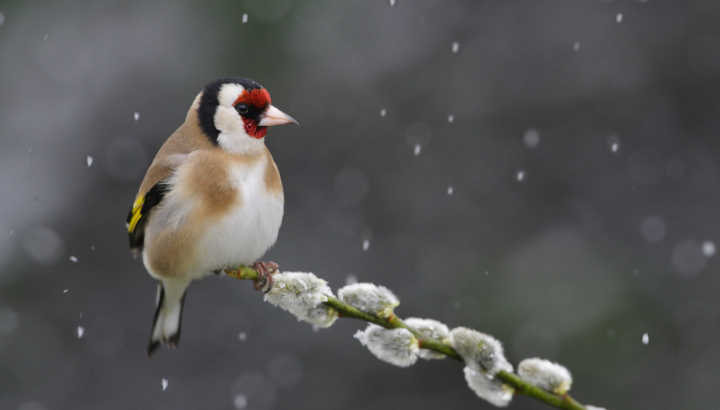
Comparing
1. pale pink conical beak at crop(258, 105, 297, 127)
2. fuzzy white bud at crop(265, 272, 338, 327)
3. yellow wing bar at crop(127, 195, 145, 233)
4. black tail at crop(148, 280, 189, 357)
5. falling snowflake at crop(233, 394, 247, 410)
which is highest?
pale pink conical beak at crop(258, 105, 297, 127)

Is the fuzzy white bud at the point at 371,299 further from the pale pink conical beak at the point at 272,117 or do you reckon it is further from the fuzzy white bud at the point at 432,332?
the pale pink conical beak at the point at 272,117

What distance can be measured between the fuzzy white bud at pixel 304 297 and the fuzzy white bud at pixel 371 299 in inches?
1.8

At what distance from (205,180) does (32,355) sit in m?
4.28

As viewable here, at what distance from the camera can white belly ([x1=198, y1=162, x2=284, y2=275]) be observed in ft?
7.61

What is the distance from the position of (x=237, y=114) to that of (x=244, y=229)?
39cm

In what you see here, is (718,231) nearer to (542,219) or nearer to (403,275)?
(542,219)

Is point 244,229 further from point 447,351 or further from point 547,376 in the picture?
point 547,376

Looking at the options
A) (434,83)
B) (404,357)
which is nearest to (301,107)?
(434,83)

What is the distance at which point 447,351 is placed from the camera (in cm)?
133

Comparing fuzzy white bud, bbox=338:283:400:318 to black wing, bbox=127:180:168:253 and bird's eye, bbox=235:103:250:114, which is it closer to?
bird's eye, bbox=235:103:250:114

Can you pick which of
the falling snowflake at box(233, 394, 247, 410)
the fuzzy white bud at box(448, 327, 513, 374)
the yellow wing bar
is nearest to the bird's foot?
the fuzzy white bud at box(448, 327, 513, 374)

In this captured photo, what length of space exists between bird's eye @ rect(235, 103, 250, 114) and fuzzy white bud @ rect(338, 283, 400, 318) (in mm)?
1014

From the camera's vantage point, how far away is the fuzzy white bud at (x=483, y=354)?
4.21 ft

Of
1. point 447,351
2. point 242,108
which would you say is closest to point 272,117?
point 242,108
